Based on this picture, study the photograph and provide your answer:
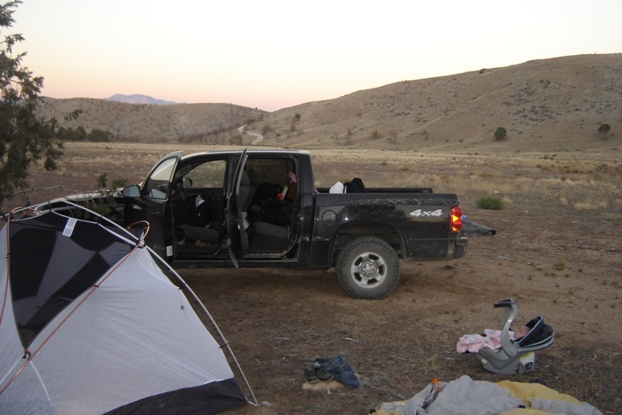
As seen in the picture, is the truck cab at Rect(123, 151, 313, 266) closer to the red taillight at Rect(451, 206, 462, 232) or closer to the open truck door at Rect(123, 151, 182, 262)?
the open truck door at Rect(123, 151, 182, 262)

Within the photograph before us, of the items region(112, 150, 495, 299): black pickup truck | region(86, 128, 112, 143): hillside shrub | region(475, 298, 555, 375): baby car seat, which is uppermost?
region(86, 128, 112, 143): hillside shrub

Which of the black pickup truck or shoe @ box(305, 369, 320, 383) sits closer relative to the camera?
shoe @ box(305, 369, 320, 383)

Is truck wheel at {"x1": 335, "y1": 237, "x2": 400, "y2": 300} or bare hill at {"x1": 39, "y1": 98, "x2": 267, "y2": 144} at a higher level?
bare hill at {"x1": 39, "y1": 98, "x2": 267, "y2": 144}

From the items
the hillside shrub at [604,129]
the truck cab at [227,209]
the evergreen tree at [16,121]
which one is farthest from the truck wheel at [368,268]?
the hillside shrub at [604,129]

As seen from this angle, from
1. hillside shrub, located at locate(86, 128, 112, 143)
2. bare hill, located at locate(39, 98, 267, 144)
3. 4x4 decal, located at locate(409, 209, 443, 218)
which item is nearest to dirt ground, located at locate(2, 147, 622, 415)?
4x4 decal, located at locate(409, 209, 443, 218)

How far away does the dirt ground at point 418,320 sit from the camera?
5164 mm

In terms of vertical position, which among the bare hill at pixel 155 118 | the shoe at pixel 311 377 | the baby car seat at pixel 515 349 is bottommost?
the shoe at pixel 311 377

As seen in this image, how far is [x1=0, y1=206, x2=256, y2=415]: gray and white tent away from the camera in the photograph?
4.45 m

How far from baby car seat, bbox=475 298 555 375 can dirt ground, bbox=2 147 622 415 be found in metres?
0.10

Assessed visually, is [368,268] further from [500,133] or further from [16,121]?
[500,133]

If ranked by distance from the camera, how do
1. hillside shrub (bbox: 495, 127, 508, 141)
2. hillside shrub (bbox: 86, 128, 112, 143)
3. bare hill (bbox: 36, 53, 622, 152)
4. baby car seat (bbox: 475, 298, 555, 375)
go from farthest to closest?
hillside shrub (bbox: 86, 128, 112, 143) → bare hill (bbox: 36, 53, 622, 152) → hillside shrub (bbox: 495, 127, 508, 141) → baby car seat (bbox: 475, 298, 555, 375)

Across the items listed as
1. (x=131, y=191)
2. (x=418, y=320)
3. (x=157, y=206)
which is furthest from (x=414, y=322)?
(x=131, y=191)

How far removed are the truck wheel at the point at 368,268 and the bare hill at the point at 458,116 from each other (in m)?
52.7

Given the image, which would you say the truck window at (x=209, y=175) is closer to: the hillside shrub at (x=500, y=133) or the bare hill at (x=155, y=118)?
the hillside shrub at (x=500, y=133)
